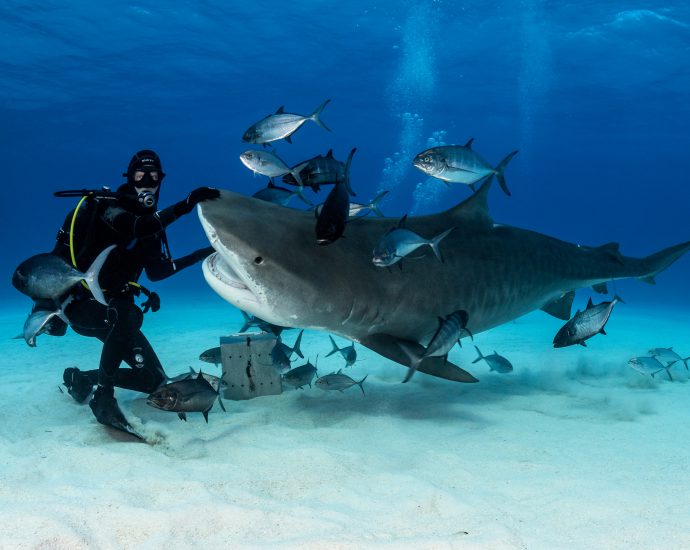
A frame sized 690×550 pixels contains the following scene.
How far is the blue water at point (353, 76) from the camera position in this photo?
952 inches

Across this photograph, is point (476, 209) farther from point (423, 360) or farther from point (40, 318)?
point (40, 318)

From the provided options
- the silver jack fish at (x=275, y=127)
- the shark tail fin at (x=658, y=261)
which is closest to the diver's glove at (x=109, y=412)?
the silver jack fish at (x=275, y=127)

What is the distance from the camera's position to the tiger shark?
10.7 ft

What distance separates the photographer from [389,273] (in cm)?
420

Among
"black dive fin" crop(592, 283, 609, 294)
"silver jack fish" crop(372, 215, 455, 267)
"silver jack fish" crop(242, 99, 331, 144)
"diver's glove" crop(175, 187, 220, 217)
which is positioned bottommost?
"black dive fin" crop(592, 283, 609, 294)

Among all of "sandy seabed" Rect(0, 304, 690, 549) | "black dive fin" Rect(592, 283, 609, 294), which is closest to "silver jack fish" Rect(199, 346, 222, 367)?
"sandy seabed" Rect(0, 304, 690, 549)

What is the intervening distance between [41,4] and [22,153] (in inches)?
1967

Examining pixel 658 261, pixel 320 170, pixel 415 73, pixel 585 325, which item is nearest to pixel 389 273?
pixel 320 170

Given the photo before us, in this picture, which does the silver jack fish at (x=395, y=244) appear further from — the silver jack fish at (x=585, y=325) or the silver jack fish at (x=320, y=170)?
the silver jack fish at (x=585, y=325)

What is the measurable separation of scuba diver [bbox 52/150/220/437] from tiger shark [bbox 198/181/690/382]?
42.0 inches

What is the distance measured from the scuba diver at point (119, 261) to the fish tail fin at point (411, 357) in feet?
7.22

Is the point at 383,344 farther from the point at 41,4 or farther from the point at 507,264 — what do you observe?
the point at 41,4

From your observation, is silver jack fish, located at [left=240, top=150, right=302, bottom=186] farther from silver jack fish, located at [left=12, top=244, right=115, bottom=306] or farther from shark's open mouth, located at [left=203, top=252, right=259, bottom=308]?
shark's open mouth, located at [left=203, top=252, right=259, bottom=308]

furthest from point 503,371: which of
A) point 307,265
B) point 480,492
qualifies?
point 307,265
